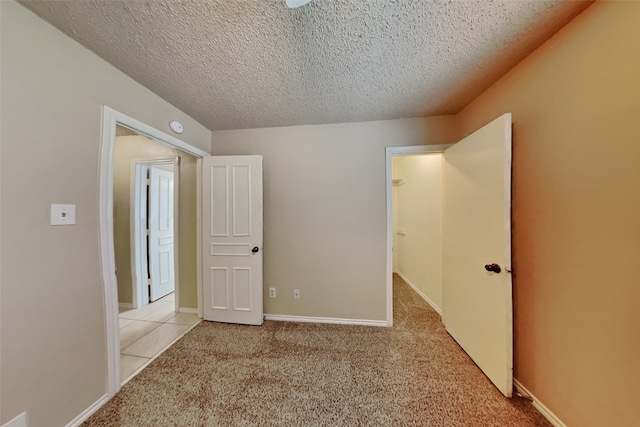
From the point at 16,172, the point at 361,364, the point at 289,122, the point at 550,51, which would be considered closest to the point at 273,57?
the point at 289,122

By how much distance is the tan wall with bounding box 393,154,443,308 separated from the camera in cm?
276

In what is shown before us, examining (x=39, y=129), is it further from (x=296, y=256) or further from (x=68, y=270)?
(x=296, y=256)

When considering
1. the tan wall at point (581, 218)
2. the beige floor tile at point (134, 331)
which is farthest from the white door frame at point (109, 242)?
the tan wall at point (581, 218)

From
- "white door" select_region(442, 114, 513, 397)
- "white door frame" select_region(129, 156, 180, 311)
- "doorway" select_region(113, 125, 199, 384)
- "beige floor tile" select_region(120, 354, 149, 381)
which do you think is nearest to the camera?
"white door" select_region(442, 114, 513, 397)

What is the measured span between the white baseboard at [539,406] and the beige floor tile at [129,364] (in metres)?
2.88

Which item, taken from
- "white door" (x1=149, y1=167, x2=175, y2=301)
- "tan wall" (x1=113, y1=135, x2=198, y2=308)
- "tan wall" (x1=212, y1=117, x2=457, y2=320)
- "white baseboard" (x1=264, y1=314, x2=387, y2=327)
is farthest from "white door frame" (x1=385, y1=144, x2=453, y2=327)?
"white door" (x1=149, y1=167, x2=175, y2=301)

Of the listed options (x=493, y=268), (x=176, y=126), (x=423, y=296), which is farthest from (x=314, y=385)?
(x=176, y=126)

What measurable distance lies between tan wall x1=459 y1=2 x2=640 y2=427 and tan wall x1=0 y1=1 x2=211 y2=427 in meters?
2.84

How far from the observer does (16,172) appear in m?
1.03

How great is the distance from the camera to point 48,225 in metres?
1.15

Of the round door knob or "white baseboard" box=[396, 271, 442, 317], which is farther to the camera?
"white baseboard" box=[396, 271, 442, 317]

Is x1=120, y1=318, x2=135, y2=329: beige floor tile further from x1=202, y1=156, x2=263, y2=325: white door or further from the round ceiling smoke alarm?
the round ceiling smoke alarm

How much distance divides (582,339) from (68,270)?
2892 mm

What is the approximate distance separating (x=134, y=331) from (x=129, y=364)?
66 cm
